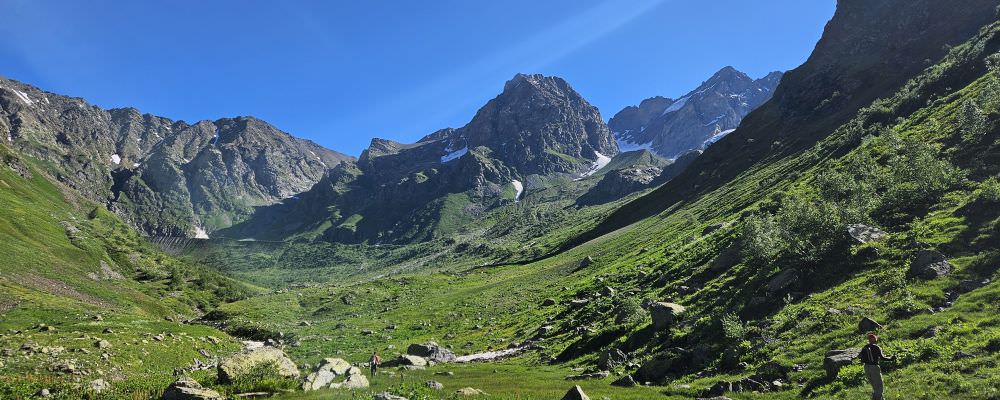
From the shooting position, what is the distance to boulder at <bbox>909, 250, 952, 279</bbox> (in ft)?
89.2

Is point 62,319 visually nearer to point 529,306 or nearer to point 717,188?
point 529,306

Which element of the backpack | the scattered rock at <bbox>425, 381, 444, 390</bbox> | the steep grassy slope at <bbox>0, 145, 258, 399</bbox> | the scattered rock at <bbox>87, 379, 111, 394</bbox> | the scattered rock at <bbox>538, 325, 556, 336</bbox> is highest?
the steep grassy slope at <bbox>0, 145, 258, 399</bbox>

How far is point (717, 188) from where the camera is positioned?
13788 centimetres

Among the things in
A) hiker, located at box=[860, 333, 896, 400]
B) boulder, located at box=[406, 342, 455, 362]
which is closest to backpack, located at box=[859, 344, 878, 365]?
hiker, located at box=[860, 333, 896, 400]

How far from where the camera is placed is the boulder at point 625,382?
89.6ft

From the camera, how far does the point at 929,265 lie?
2784cm

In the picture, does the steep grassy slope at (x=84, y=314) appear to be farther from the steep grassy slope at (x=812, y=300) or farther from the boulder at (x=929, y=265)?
the boulder at (x=929, y=265)

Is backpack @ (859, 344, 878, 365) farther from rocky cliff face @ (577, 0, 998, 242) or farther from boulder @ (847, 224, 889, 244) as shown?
rocky cliff face @ (577, 0, 998, 242)

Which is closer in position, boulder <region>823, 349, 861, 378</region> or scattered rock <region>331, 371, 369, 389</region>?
boulder <region>823, 349, 861, 378</region>

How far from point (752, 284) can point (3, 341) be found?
57610 millimetres

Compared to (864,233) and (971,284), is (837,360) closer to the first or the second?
(971,284)

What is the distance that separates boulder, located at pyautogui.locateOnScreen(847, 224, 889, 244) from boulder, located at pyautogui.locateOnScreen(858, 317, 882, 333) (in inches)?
525

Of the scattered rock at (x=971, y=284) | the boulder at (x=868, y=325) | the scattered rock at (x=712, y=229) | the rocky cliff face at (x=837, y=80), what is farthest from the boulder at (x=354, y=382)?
the rocky cliff face at (x=837, y=80)

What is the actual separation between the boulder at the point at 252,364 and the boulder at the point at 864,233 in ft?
138
